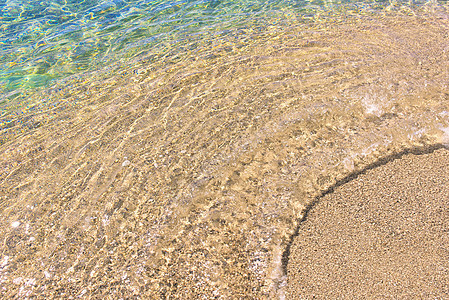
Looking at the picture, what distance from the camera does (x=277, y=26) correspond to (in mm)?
6430

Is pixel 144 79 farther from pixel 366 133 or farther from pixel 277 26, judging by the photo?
pixel 366 133

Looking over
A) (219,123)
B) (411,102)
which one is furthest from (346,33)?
(219,123)

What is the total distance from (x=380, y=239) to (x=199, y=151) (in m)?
2.24

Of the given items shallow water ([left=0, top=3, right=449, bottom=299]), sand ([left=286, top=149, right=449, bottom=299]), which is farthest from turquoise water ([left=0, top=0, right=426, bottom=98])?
sand ([left=286, top=149, right=449, bottom=299])

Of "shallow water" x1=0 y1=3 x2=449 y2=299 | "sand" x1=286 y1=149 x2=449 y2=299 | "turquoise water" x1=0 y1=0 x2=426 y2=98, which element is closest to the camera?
"sand" x1=286 y1=149 x2=449 y2=299

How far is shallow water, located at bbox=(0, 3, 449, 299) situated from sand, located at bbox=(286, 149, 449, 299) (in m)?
0.21

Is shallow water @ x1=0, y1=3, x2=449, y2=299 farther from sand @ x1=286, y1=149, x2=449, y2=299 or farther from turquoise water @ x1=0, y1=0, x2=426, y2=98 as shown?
turquoise water @ x1=0, y1=0, x2=426, y2=98

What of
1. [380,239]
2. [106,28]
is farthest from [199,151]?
[106,28]

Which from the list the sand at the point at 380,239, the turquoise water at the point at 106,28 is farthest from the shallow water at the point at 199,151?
the turquoise water at the point at 106,28

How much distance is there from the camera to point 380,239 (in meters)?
2.32

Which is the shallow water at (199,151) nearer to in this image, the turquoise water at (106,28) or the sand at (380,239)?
the sand at (380,239)

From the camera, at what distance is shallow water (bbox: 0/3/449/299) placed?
251cm

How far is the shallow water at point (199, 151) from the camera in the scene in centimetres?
251

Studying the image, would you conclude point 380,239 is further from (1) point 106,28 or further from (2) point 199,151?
(1) point 106,28
